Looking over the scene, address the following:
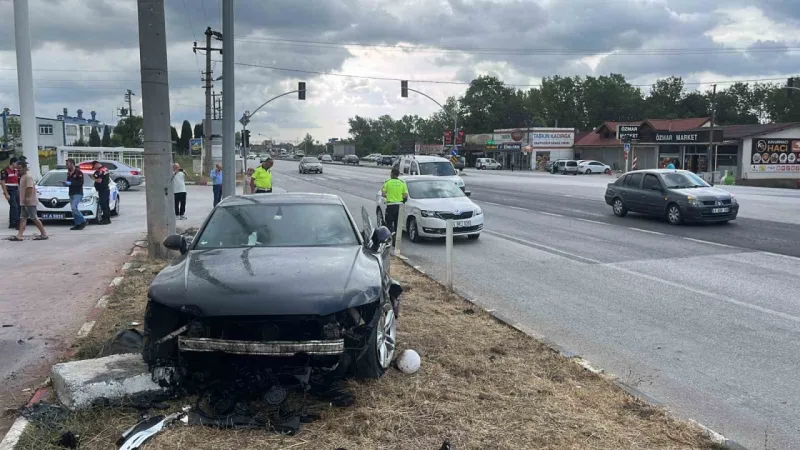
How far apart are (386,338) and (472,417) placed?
1.07m

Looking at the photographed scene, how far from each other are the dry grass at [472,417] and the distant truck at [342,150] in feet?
356

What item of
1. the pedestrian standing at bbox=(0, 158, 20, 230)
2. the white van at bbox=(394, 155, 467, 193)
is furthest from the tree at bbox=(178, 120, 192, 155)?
the pedestrian standing at bbox=(0, 158, 20, 230)

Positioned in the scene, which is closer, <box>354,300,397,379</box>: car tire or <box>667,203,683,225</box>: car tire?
<box>354,300,397,379</box>: car tire

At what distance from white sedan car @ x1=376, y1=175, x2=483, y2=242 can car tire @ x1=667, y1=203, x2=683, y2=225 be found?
6.03 metres

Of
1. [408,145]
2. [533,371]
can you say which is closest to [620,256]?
[533,371]

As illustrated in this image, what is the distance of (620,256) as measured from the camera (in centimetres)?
1230

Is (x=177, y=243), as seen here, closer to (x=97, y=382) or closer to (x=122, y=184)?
(x=97, y=382)

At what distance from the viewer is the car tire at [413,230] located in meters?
14.5

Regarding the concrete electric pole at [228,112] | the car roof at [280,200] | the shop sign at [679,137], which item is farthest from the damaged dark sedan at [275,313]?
the shop sign at [679,137]

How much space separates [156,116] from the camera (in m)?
10.5

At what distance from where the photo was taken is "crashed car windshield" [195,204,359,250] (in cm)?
601

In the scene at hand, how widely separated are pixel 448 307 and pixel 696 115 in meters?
100

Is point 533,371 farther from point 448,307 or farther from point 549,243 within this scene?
point 549,243

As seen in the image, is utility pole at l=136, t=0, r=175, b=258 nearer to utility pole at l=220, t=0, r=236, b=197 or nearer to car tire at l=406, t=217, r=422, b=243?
utility pole at l=220, t=0, r=236, b=197
